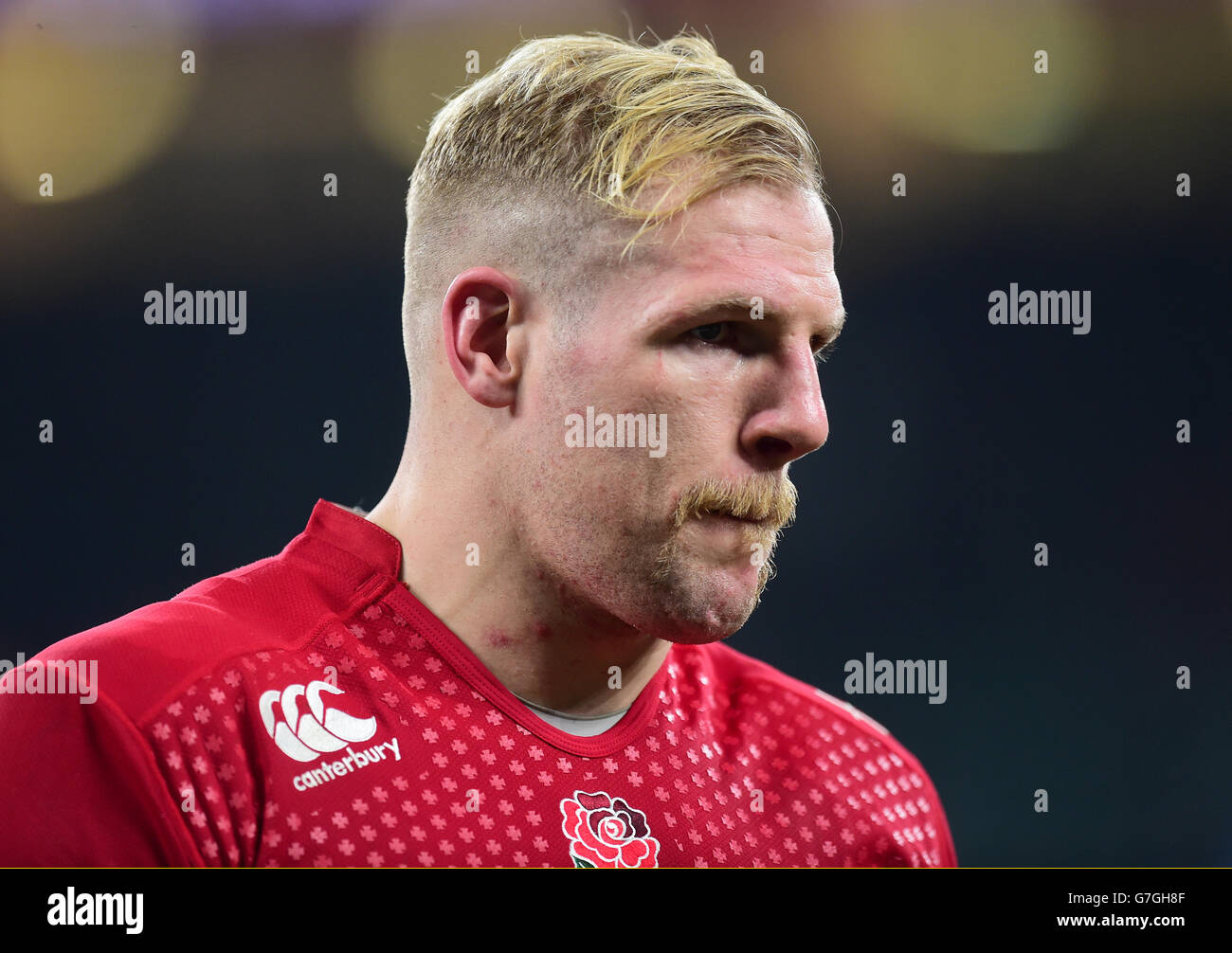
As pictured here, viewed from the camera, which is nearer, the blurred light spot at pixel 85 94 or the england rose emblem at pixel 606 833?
the england rose emblem at pixel 606 833

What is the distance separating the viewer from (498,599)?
82.0 inches

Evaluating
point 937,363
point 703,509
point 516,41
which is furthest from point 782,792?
point 516,41

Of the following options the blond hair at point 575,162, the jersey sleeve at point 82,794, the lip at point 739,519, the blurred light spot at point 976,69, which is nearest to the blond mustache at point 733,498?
the lip at point 739,519

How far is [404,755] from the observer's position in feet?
6.35

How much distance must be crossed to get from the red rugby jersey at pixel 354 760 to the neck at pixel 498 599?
0.04 metres

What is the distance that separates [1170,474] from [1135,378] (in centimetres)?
25

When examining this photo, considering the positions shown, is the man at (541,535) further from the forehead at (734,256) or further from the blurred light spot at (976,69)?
the blurred light spot at (976,69)

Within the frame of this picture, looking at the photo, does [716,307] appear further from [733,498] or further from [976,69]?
[976,69]

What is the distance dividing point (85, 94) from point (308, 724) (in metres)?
1.51

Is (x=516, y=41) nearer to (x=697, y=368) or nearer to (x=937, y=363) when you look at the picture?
(x=697, y=368)


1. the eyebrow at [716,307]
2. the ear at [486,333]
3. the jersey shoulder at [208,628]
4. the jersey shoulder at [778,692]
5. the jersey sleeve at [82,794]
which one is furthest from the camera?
the jersey shoulder at [778,692]

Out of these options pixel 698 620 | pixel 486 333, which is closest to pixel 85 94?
pixel 486 333

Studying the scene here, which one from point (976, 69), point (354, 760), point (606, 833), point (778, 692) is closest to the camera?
point (354, 760)

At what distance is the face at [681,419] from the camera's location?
1.96 metres
